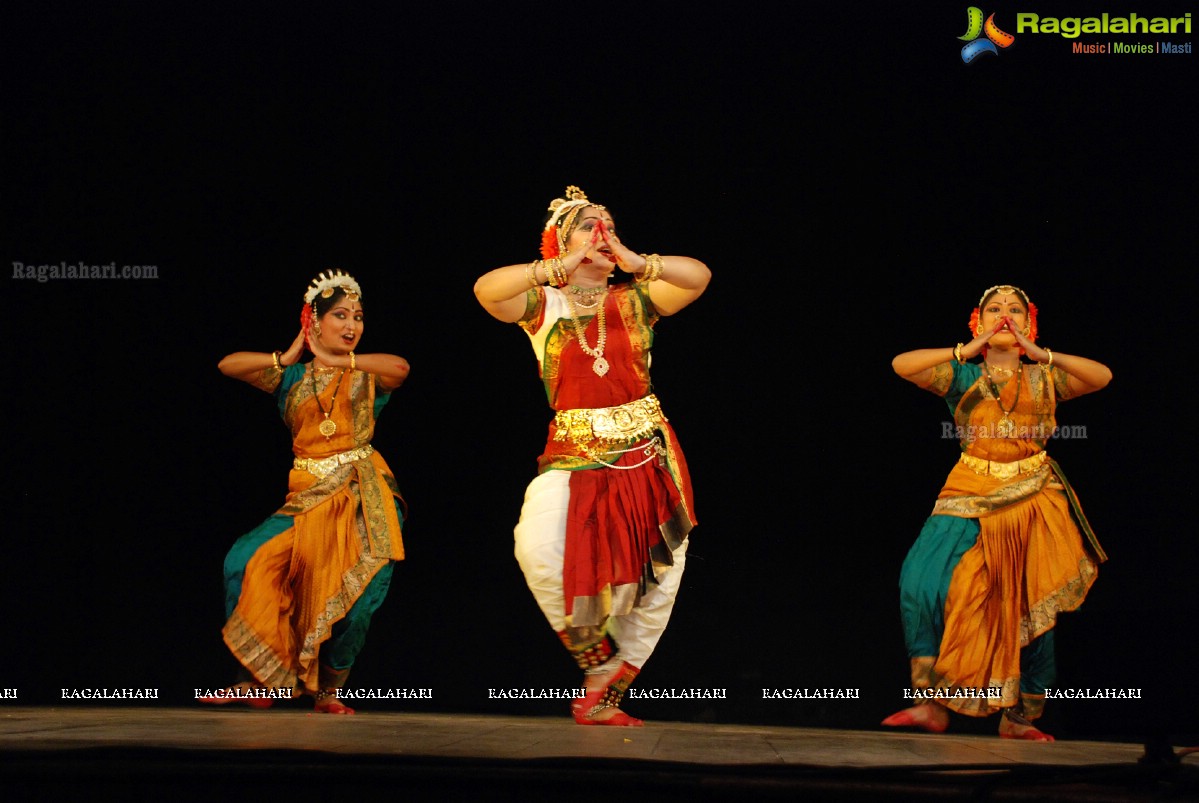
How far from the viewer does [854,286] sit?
459 centimetres

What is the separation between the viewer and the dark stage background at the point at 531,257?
14.9 feet

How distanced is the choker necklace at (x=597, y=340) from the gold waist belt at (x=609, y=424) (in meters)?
0.12

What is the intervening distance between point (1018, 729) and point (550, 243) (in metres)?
2.08

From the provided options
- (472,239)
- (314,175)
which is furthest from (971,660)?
(314,175)

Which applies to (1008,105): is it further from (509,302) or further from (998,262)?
(509,302)

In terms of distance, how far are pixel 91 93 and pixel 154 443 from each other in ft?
4.16

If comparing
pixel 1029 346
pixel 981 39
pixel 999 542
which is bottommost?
pixel 999 542

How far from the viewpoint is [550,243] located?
4117mm
